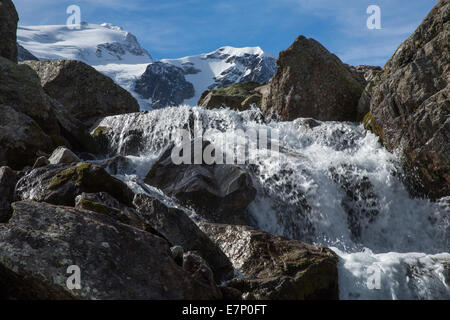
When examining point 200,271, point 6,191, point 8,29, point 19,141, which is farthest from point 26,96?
point 200,271

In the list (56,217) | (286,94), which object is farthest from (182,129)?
(56,217)

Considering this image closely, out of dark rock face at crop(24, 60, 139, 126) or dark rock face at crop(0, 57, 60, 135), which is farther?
dark rock face at crop(24, 60, 139, 126)

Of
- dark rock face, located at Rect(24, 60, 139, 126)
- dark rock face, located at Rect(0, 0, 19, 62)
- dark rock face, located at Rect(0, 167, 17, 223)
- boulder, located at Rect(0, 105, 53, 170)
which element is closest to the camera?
dark rock face, located at Rect(0, 167, 17, 223)

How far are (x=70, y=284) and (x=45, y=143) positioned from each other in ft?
41.1

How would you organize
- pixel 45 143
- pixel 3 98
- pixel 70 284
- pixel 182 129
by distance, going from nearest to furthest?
pixel 70 284
pixel 45 143
pixel 3 98
pixel 182 129

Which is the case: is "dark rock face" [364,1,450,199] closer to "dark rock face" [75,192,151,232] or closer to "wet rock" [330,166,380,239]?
"wet rock" [330,166,380,239]

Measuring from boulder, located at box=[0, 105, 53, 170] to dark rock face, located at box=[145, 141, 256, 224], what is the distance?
18.8 ft

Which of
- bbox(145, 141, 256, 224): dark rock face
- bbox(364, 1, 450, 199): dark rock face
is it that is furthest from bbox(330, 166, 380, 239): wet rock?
bbox(145, 141, 256, 224): dark rock face

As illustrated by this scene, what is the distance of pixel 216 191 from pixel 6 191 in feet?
20.4

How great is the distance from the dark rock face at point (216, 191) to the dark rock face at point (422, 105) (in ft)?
20.0

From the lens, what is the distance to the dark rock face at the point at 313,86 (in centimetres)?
2252

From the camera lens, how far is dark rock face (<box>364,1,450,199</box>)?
14016mm

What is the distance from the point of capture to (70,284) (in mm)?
5727
